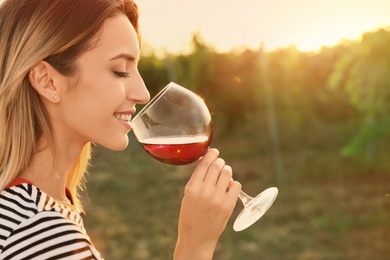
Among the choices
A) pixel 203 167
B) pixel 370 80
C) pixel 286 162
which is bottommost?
pixel 203 167

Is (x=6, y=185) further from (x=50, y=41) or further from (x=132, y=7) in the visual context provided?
(x=132, y=7)

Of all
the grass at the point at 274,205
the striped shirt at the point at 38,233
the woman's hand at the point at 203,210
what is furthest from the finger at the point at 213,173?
the grass at the point at 274,205

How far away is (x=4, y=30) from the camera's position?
173cm

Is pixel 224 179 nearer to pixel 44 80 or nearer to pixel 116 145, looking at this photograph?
pixel 116 145

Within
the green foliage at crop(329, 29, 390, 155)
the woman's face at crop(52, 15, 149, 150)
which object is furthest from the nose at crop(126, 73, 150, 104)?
the green foliage at crop(329, 29, 390, 155)

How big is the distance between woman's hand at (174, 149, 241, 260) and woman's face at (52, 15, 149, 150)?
0.22 m

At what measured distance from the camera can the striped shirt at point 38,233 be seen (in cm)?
149

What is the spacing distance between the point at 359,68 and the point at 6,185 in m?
12.1

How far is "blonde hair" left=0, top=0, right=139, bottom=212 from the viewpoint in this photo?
167 centimetres

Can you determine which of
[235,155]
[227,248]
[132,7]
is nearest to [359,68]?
[227,248]

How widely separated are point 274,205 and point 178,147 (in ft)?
44.0

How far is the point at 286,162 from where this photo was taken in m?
19.4

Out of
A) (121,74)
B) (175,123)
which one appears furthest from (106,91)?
(175,123)

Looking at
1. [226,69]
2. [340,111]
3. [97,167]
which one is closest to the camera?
[340,111]
